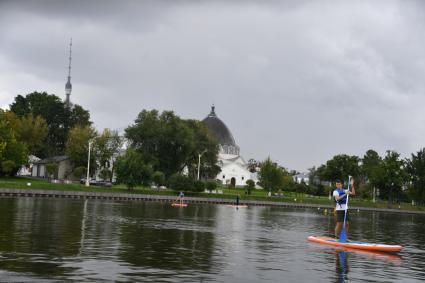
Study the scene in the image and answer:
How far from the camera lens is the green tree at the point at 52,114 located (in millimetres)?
140625

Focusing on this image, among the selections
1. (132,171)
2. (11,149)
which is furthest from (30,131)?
(132,171)

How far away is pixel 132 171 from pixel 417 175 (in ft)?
256

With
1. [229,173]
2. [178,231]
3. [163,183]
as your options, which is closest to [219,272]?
[178,231]

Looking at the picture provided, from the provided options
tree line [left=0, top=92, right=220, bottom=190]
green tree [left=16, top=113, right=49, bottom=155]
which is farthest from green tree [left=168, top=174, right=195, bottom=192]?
green tree [left=16, top=113, right=49, bottom=155]

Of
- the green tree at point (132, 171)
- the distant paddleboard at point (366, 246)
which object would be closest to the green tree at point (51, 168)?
the green tree at point (132, 171)

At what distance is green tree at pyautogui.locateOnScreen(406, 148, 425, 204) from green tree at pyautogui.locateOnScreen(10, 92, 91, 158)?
83.9m

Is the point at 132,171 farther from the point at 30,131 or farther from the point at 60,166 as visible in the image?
the point at 60,166

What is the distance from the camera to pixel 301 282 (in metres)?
16.4

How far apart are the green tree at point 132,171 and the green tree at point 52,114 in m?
45.8

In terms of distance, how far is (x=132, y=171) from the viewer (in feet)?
330

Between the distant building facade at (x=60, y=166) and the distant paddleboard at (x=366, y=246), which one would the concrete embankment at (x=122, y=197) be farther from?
the distant paddleboard at (x=366, y=246)

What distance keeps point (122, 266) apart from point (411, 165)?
5473 inches

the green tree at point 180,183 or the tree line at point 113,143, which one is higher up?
the tree line at point 113,143

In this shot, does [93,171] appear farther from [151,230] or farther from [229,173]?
[151,230]
